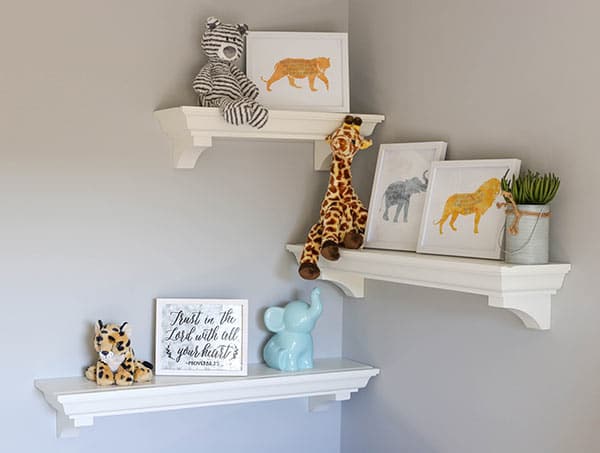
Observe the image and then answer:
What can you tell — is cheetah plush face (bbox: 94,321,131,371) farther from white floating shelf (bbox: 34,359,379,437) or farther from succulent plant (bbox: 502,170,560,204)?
succulent plant (bbox: 502,170,560,204)

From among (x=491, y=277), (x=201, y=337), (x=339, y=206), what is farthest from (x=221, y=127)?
(x=491, y=277)

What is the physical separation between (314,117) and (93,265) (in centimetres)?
63

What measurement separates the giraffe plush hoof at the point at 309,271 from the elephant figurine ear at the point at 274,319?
0.47 feet

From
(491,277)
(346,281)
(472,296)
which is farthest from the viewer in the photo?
(346,281)

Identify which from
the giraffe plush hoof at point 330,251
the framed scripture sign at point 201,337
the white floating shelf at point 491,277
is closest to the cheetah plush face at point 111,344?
the framed scripture sign at point 201,337

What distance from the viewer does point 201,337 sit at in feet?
6.82

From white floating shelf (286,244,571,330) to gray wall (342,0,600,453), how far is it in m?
0.03

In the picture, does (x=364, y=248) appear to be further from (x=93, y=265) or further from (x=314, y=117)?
(x=93, y=265)

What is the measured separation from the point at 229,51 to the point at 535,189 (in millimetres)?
818

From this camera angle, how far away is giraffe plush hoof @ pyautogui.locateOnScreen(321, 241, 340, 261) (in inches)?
79.4

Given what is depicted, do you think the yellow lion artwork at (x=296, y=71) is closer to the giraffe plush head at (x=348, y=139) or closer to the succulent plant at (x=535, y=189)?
the giraffe plush head at (x=348, y=139)

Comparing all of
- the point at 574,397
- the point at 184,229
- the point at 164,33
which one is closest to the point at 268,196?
the point at 184,229

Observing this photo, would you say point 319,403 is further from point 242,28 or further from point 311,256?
point 242,28

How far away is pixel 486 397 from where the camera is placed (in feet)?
6.04
